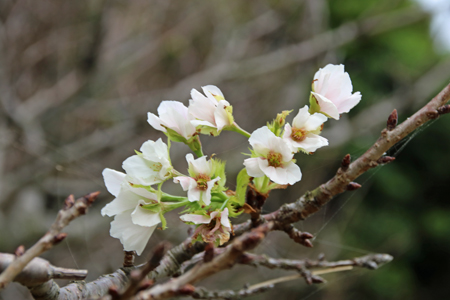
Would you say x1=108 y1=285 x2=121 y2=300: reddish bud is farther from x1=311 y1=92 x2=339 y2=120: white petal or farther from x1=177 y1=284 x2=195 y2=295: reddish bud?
x1=311 y1=92 x2=339 y2=120: white petal

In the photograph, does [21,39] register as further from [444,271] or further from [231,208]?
[444,271]

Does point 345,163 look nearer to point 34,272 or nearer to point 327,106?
point 327,106

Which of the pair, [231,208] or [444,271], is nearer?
[231,208]

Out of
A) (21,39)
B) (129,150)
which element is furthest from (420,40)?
(21,39)

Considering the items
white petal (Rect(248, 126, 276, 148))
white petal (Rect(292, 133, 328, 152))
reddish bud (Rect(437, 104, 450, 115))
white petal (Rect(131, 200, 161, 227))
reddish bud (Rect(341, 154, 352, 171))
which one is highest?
white petal (Rect(248, 126, 276, 148))

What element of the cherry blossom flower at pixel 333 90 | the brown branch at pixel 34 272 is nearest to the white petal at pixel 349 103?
the cherry blossom flower at pixel 333 90

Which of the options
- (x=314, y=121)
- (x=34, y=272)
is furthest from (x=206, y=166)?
(x=34, y=272)

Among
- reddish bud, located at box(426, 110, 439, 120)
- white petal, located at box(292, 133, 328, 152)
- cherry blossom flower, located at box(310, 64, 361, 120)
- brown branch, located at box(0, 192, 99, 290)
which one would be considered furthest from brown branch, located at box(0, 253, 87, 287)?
reddish bud, located at box(426, 110, 439, 120)
